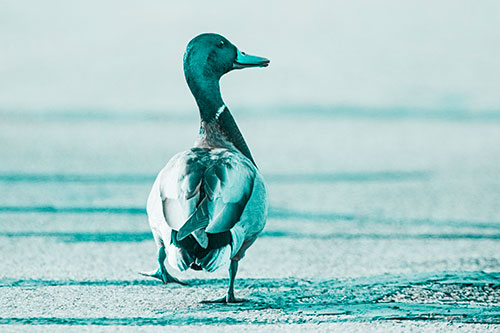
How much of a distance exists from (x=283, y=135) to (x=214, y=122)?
5.59m

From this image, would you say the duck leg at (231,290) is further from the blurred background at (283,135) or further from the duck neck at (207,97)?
the duck neck at (207,97)

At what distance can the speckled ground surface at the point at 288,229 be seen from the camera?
4.45 meters

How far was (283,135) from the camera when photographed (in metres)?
10.8

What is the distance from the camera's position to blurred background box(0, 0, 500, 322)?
569cm

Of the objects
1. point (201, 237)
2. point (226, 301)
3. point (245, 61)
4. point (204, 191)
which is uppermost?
point (245, 61)

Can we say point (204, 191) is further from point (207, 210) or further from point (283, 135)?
point (283, 135)

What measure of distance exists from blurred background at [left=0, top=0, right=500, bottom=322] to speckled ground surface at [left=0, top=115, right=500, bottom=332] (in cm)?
3

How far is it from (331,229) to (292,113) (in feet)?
19.0

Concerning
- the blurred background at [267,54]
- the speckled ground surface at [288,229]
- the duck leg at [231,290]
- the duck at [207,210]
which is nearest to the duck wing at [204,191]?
the duck at [207,210]

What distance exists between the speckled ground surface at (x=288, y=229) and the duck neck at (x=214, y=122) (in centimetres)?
72

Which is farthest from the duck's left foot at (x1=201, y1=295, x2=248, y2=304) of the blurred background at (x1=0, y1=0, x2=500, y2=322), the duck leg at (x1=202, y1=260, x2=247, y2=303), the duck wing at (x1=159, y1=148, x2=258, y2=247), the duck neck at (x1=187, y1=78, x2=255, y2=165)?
the duck neck at (x1=187, y1=78, x2=255, y2=165)

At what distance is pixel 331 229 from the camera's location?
262 inches

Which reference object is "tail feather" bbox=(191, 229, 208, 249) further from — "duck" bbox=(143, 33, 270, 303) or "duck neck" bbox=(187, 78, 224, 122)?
"duck neck" bbox=(187, 78, 224, 122)

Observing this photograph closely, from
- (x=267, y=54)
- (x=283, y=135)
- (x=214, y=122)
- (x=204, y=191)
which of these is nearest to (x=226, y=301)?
(x=204, y=191)
